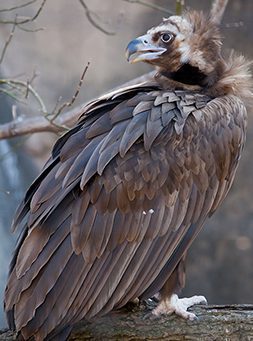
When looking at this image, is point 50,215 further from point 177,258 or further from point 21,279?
point 177,258

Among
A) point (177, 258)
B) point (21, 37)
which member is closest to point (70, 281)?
point (177, 258)

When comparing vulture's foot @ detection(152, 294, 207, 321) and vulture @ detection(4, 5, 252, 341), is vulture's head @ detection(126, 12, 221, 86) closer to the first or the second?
vulture @ detection(4, 5, 252, 341)

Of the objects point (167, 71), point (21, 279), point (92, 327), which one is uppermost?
point (167, 71)

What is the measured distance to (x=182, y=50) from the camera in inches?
192

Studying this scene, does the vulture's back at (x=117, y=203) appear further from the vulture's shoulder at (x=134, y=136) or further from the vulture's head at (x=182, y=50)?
the vulture's head at (x=182, y=50)

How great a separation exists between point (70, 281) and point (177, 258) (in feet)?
1.72

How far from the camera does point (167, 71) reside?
490 centimetres

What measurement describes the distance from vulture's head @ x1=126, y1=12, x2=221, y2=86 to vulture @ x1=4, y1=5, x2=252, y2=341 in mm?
69

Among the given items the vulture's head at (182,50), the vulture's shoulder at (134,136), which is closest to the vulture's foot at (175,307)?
the vulture's shoulder at (134,136)

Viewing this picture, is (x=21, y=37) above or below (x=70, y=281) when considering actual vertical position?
above

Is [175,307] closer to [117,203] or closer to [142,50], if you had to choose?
[117,203]

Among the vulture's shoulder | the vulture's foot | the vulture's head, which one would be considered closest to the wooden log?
the vulture's foot

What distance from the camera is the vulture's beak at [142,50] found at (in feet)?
15.7

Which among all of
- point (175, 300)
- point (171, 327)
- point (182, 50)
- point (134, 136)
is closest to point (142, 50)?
point (182, 50)
